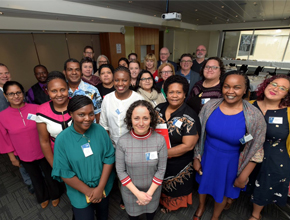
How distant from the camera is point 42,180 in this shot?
93.7 inches

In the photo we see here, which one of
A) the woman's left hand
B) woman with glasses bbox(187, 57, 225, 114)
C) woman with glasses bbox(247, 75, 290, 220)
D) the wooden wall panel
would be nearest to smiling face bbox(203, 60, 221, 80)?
woman with glasses bbox(187, 57, 225, 114)

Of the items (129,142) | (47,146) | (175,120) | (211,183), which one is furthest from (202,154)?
(47,146)

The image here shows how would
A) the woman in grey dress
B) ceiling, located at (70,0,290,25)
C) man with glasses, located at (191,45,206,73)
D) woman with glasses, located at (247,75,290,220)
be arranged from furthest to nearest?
ceiling, located at (70,0,290,25) < man with glasses, located at (191,45,206,73) < woman with glasses, located at (247,75,290,220) < the woman in grey dress

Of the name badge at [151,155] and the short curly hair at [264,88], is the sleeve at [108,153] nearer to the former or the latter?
the name badge at [151,155]

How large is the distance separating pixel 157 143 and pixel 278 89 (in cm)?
148

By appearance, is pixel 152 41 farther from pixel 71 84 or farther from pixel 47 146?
pixel 47 146

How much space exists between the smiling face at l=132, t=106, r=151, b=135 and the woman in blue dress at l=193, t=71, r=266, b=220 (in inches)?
30.2

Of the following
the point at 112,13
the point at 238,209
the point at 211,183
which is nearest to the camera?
the point at 211,183

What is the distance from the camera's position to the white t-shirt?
1942mm

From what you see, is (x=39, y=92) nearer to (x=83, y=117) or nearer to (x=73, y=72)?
(x=73, y=72)

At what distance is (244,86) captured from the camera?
63.8 inches

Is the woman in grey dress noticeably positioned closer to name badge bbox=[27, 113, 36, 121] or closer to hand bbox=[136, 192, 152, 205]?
hand bbox=[136, 192, 152, 205]

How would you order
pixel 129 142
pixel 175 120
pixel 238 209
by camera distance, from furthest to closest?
pixel 238 209, pixel 175 120, pixel 129 142

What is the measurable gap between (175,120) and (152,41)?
10.7 metres
